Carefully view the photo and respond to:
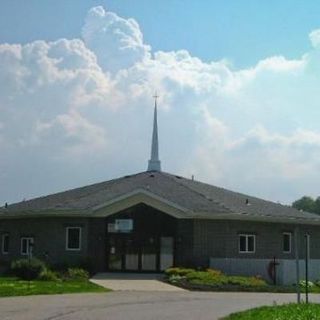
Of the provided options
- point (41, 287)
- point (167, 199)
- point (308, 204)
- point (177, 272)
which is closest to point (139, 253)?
point (167, 199)

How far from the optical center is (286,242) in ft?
131

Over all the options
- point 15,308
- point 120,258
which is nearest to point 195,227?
point 120,258

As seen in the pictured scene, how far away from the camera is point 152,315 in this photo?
18578 mm

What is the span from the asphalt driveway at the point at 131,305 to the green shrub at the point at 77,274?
571 cm

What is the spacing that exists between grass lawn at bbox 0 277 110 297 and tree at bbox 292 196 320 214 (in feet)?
272

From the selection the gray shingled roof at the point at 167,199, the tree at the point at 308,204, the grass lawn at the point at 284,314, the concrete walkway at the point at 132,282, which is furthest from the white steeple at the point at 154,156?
the tree at the point at 308,204

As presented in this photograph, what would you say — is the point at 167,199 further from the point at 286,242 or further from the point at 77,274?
the point at 286,242

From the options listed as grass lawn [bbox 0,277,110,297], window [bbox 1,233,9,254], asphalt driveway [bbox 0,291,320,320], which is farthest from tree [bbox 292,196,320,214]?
asphalt driveway [bbox 0,291,320,320]

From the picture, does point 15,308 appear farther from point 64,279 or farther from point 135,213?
point 135,213

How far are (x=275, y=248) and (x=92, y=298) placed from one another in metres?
17.4

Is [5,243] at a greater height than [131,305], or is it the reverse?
[5,243]

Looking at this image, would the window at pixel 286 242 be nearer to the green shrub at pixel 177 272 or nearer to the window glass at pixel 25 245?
the green shrub at pixel 177 272

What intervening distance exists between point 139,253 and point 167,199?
9.93 ft

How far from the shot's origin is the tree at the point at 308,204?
359 ft
